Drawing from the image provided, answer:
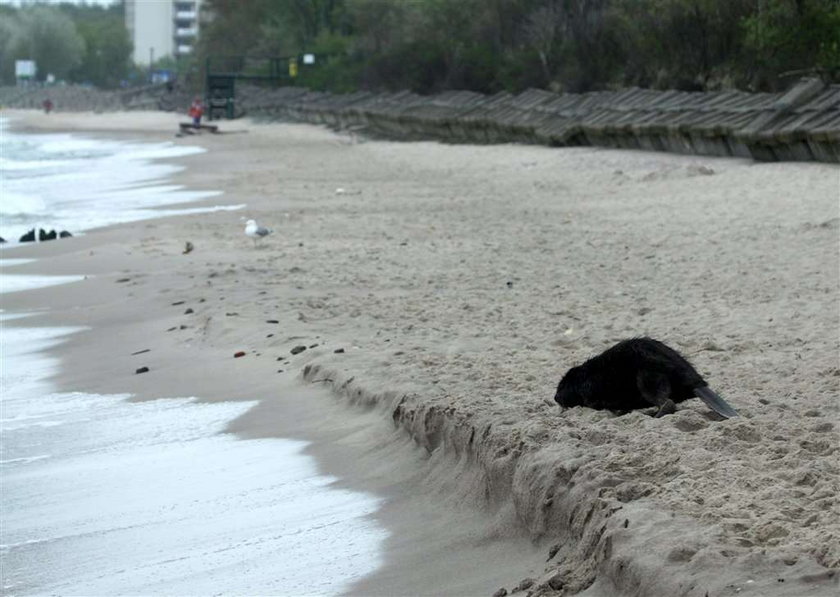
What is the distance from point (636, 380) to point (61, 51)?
593 ft

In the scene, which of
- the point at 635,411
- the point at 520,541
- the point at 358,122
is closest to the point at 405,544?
the point at 520,541

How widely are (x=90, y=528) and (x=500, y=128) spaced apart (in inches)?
1409

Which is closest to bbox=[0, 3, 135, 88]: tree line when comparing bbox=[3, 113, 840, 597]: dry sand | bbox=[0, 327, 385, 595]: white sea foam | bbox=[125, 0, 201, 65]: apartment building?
bbox=[125, 0, 201, 65]: apartment building

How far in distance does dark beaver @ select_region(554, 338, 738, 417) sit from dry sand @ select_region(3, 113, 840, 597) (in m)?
0.09

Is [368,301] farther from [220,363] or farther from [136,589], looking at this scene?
[136,589]

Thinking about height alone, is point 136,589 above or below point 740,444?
below

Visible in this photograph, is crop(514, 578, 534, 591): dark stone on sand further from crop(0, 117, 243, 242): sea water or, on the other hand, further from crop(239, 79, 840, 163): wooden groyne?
crop(239, 79, 840, 163): wooden groyne

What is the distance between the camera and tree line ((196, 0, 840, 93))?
3469cm

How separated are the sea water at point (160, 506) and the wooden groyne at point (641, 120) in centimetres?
1519

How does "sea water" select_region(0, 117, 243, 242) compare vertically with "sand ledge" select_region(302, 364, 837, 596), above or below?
below

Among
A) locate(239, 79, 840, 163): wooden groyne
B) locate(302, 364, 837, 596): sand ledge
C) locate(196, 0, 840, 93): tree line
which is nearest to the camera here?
locate(302, 364, 837, 596): sand ledge

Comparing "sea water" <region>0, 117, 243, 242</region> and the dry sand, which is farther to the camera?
"sea water" <region>0, 117, 243, 242</region>

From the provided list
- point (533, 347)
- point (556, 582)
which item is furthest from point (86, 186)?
point (556, 582)

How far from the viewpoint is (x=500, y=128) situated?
41.5 metres
